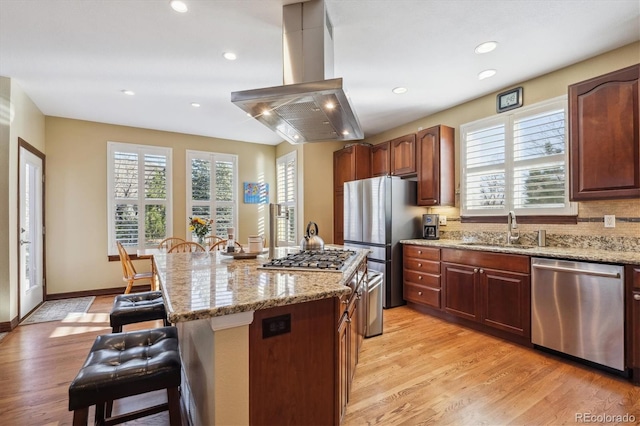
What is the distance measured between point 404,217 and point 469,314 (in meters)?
1.42

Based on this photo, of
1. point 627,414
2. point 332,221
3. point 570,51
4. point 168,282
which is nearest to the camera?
point 168,282

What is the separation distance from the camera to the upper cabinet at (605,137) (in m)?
2.28

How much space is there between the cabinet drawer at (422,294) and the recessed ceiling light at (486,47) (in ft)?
8.06

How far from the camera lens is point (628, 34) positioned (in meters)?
2.42

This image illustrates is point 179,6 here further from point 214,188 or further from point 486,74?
point 214,188

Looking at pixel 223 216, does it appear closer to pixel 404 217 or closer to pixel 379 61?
pixel 404 217

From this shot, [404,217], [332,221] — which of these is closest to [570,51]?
→ [404,217]

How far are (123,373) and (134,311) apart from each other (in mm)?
938

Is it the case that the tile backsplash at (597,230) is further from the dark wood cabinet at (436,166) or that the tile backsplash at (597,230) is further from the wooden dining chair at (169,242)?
the wooden dining chair at (169,242)

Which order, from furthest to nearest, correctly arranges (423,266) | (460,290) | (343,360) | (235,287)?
(423,266) < (460,290) < (343,360) < (235,287)

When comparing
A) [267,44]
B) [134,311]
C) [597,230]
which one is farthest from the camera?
[597,230]

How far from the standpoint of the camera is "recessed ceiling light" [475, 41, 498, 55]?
2.53 m

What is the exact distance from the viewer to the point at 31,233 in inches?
153

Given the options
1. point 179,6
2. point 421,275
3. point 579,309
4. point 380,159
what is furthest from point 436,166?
point 179,6
